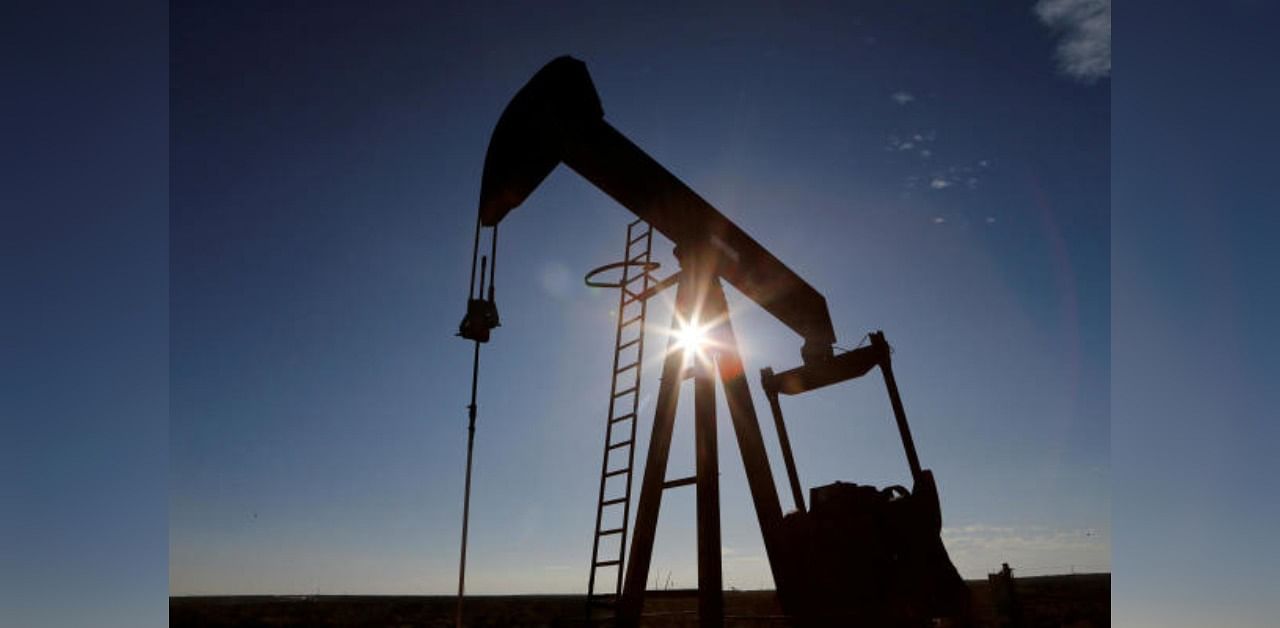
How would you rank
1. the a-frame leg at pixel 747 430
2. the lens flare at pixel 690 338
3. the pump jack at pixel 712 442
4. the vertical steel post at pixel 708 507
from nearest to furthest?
the vertical steel post at pixel 708 507 → the pump jack at pixel 712 442 → the lens flare at pixel 690 338 → the a-frame leg at pixel 747 430

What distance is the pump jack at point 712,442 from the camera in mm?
5723

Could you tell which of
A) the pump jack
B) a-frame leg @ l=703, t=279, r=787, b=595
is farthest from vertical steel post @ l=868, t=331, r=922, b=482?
a-frame leg @ l=703, t=279, r=787, b=595

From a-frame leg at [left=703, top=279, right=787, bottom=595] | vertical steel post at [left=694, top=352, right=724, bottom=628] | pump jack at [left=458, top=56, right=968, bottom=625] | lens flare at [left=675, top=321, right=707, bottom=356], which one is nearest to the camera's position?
vertical steel post at [left=694, top=352, right=724, bottom=628]

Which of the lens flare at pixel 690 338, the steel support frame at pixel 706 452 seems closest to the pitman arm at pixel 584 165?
the steel support frame at pixel 706 452

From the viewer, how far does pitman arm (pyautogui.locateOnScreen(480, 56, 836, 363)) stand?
575 centimetres

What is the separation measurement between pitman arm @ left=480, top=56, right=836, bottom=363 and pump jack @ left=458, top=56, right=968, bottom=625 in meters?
0.01

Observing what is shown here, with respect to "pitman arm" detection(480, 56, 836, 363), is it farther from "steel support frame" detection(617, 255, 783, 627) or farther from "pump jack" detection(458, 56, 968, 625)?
"steel support frame" detection(617, 255, 783, 627)

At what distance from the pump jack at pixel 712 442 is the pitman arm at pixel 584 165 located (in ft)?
0.03

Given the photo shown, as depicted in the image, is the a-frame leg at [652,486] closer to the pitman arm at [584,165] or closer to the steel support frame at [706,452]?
the steel support frame at [706,452]

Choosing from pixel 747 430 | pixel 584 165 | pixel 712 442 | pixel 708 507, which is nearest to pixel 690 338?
pixel 712 442

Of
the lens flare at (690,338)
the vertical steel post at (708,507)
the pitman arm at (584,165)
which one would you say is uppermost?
the pitman arm at (584,165)

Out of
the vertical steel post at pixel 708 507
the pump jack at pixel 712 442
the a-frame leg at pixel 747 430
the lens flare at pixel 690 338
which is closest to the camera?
the vertical steel post at pixel 708 507

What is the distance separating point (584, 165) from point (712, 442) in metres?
2.57

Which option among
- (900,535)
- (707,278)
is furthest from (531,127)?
(900,535)
